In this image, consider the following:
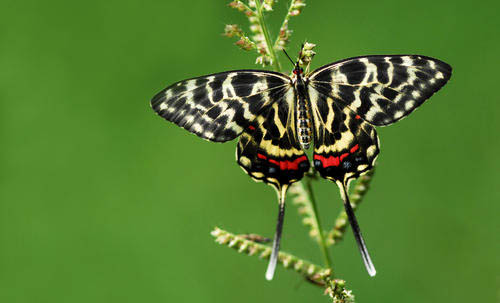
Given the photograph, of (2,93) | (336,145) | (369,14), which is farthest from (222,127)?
(2,93)

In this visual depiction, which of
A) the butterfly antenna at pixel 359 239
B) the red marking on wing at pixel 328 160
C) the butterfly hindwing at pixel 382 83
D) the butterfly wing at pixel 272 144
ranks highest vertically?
the butterfly hindwing at pixel 382 83

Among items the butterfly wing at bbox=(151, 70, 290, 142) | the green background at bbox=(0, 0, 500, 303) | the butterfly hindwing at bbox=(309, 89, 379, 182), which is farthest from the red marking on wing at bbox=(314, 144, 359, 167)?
the green background at bbox=(0, 0, 500, 303)

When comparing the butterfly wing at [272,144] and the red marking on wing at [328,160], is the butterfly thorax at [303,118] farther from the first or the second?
the red marking on wing at [328,160]

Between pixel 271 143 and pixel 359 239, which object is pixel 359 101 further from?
pixel 359 239

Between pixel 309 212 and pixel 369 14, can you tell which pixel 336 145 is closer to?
pixel 309 212

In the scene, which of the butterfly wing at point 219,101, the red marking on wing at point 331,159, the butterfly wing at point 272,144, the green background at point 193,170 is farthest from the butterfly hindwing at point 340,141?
the green background at point 193,170

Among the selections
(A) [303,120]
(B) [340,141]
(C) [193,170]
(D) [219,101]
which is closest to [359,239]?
(B) [340,141]

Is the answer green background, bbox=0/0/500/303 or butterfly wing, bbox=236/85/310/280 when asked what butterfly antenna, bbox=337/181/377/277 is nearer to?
butterfly wing, bbox=236/85/310/280
